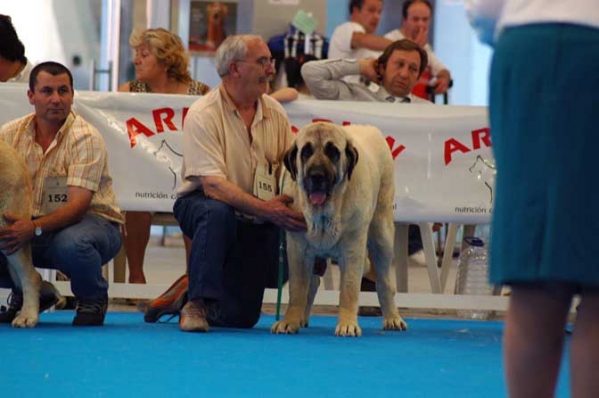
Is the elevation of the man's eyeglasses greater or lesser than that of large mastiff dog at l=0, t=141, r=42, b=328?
greater

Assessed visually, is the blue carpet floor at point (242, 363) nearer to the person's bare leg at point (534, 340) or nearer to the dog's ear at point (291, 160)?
the dog's ear at point (291, 160)

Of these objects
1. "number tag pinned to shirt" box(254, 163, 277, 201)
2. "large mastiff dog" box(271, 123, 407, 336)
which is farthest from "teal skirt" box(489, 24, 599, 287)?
"number tag pinned to shirt" box(254, 163, 277, 201)

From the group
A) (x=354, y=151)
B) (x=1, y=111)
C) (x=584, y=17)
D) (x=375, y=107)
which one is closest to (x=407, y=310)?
(x=375, y=107)

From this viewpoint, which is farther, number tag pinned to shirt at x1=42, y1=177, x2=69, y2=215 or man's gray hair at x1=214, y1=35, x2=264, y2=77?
man's gray hair at x1=214, y1=35, x2=264, y2=77

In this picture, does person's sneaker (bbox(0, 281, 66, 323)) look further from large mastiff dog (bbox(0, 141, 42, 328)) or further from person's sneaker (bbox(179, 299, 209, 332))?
person's sneaker (bbox(179, 299, 209, 332))

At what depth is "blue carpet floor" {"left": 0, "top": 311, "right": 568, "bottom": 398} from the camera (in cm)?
312

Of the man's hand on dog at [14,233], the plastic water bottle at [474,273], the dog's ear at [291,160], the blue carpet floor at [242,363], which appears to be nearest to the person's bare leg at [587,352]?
the blue carpet floor at [242,363]

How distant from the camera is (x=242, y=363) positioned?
366 cm

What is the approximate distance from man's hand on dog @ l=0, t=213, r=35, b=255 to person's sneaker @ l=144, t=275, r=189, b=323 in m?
0.75

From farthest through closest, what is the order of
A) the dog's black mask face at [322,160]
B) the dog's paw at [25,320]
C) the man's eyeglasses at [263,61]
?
the man's eyeglasses at [263,61] → the dog's paw at [25,320] → the dog's black mask face at [322,160]

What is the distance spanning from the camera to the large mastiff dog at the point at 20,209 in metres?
4.49

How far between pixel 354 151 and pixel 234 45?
0.81 m

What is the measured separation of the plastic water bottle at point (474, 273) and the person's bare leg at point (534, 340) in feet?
14.7

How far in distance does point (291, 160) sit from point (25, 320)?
130 centimetres
